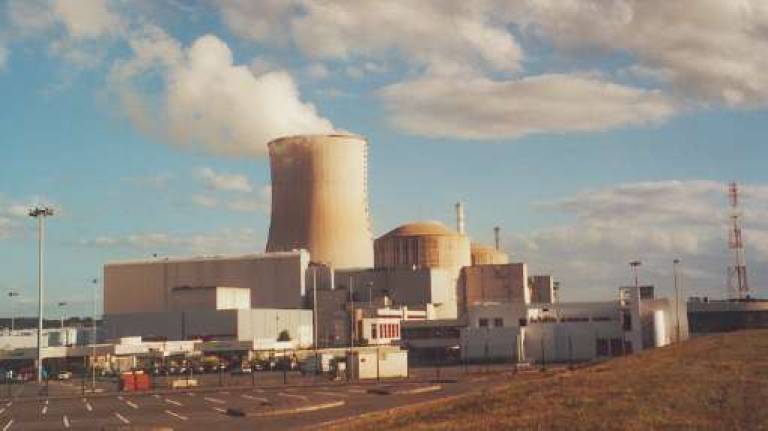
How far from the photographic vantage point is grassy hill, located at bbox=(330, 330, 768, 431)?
766 inches

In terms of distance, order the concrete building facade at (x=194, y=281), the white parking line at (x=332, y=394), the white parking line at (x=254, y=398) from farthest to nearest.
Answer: the concrete building facade at (x=194, y=281) → the white parking line at (x=332, y=394) → the white parking line at (x=254, y=398)

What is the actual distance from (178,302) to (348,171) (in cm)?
3055

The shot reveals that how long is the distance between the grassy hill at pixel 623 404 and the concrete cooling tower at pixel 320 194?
3006 inches

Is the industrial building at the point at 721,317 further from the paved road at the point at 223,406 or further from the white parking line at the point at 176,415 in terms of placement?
the white parking line at the point at 176,415

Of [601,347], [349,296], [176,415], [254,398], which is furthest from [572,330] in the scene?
[176,415]

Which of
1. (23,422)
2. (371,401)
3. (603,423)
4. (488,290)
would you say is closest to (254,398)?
(371,401)

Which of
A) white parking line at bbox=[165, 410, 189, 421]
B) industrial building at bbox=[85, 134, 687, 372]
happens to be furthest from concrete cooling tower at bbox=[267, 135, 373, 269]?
white parking line at bbox=[165, 410, 189, 421]

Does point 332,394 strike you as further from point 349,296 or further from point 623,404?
point 349,296

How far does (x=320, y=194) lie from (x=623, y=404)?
282ft

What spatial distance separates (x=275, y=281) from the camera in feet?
412

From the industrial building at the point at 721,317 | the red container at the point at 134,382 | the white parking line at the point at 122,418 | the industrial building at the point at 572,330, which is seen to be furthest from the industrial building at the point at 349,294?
the white parking line at the point at 122,418

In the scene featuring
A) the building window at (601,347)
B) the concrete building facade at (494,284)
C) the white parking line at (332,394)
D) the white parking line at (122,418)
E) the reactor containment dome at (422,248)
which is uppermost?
the reactor containment dome at (422,248)

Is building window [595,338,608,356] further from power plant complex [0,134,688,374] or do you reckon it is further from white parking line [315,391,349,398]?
white parking line [315,391,349,398]

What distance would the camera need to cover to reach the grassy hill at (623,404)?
63.9 feet
